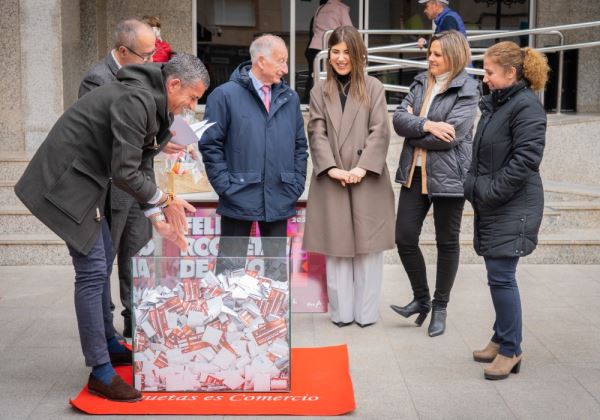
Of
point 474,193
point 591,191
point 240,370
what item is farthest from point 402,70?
point 240,370

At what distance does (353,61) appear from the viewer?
19.6 feet

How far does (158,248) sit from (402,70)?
8.24 metres

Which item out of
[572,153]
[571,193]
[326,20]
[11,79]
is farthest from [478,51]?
[11,79]

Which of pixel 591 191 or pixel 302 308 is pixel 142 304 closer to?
pixel 302 308

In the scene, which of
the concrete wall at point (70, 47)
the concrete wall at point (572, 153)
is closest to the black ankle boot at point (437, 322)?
the concrete wall at point (572, 153)

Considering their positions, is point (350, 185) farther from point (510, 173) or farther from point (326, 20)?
point (326, 20)

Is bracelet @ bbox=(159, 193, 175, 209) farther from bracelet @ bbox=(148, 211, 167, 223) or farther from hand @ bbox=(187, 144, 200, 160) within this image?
hand @ bbox=(187, 144, 200, 160)

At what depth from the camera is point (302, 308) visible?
6.38 meters

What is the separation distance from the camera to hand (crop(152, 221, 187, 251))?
4.62 m

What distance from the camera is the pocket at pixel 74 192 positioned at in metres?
4.41

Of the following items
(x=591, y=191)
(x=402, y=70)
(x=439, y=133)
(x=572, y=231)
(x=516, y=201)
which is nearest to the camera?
(x=516, y=201)

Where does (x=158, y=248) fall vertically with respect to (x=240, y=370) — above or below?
above

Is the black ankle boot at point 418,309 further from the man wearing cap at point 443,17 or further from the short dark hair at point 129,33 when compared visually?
the man wearing cap at point 443,17

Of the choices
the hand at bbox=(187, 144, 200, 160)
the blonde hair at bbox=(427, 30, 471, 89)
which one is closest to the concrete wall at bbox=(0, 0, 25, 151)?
the hand at bbox=(187, 144, 200, 160)
